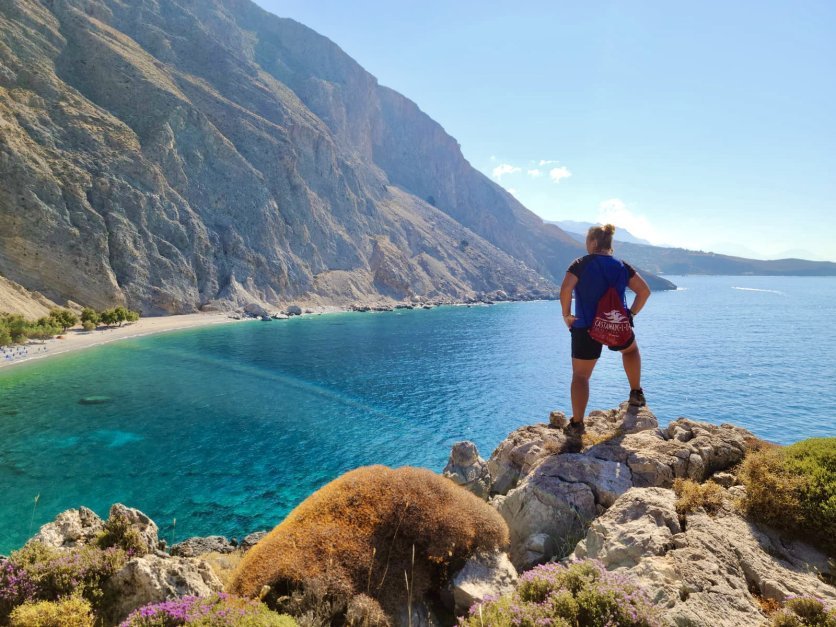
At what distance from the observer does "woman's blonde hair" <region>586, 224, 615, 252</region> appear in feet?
25.1

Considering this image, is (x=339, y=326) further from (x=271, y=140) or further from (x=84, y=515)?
(x=84, y=515)

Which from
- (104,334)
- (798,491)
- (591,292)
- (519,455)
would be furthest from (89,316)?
(798,491)

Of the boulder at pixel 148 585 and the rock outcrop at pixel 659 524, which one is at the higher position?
the rock outcrop at pixel 659 524

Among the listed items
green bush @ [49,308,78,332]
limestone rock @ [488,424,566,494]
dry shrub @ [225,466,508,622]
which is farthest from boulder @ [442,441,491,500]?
green bush @ [49,308,78,332]

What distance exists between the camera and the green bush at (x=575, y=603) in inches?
145

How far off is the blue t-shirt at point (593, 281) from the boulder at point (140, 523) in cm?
803

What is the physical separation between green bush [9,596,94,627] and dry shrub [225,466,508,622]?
1.54 m

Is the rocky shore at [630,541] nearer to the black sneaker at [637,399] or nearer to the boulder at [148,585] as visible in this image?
the boulder at [148,585]

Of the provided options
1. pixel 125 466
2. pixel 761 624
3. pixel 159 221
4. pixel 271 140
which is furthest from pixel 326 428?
pixel 271 140

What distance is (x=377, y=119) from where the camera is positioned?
198500 mm

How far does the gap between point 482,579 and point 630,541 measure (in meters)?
2.00

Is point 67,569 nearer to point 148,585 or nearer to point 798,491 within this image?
point 148,585

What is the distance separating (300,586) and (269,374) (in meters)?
39.2

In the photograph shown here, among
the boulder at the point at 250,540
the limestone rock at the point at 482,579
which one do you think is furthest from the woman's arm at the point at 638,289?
the boulder at the point at 250,540
